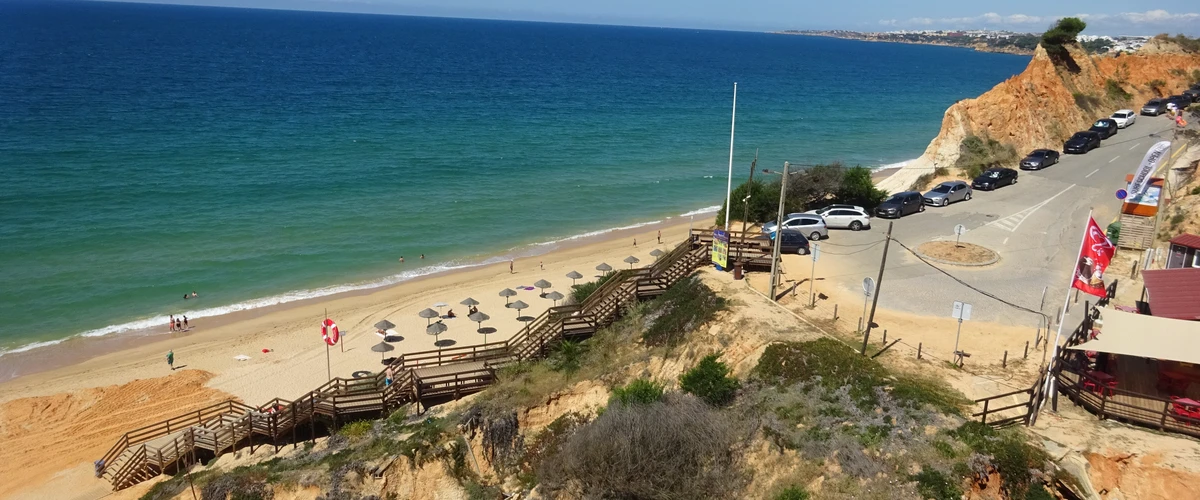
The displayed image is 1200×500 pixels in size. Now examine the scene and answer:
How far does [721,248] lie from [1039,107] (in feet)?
116

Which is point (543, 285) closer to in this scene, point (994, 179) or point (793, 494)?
point (793, 494)

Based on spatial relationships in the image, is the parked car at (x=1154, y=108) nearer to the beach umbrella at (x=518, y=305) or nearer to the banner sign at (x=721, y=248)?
the banner sign at (x=721, y=248)

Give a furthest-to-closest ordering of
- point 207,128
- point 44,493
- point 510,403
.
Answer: point 207,128 → point 44,493 → point 510,403

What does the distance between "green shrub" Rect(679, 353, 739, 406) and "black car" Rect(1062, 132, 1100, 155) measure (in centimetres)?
3796

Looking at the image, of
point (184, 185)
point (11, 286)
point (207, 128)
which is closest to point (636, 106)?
point (207, 128)

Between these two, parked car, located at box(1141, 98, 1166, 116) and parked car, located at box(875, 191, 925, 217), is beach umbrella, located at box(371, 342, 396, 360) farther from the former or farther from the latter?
parked car, located at box(1141, 98, 1166, 116)

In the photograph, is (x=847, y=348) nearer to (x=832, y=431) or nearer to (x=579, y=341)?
(x=832, y=431)

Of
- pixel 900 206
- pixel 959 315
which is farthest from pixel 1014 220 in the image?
pixel 959 315

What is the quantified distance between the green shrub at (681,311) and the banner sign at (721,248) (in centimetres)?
136

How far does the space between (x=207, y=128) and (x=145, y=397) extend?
50.6 m

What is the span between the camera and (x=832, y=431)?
15.2 meters

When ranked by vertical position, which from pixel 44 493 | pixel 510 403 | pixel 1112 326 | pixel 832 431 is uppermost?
pixel 1112 326

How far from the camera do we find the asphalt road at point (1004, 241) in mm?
23422

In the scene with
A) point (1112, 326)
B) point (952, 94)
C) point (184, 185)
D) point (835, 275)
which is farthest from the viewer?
point (952, 94)
